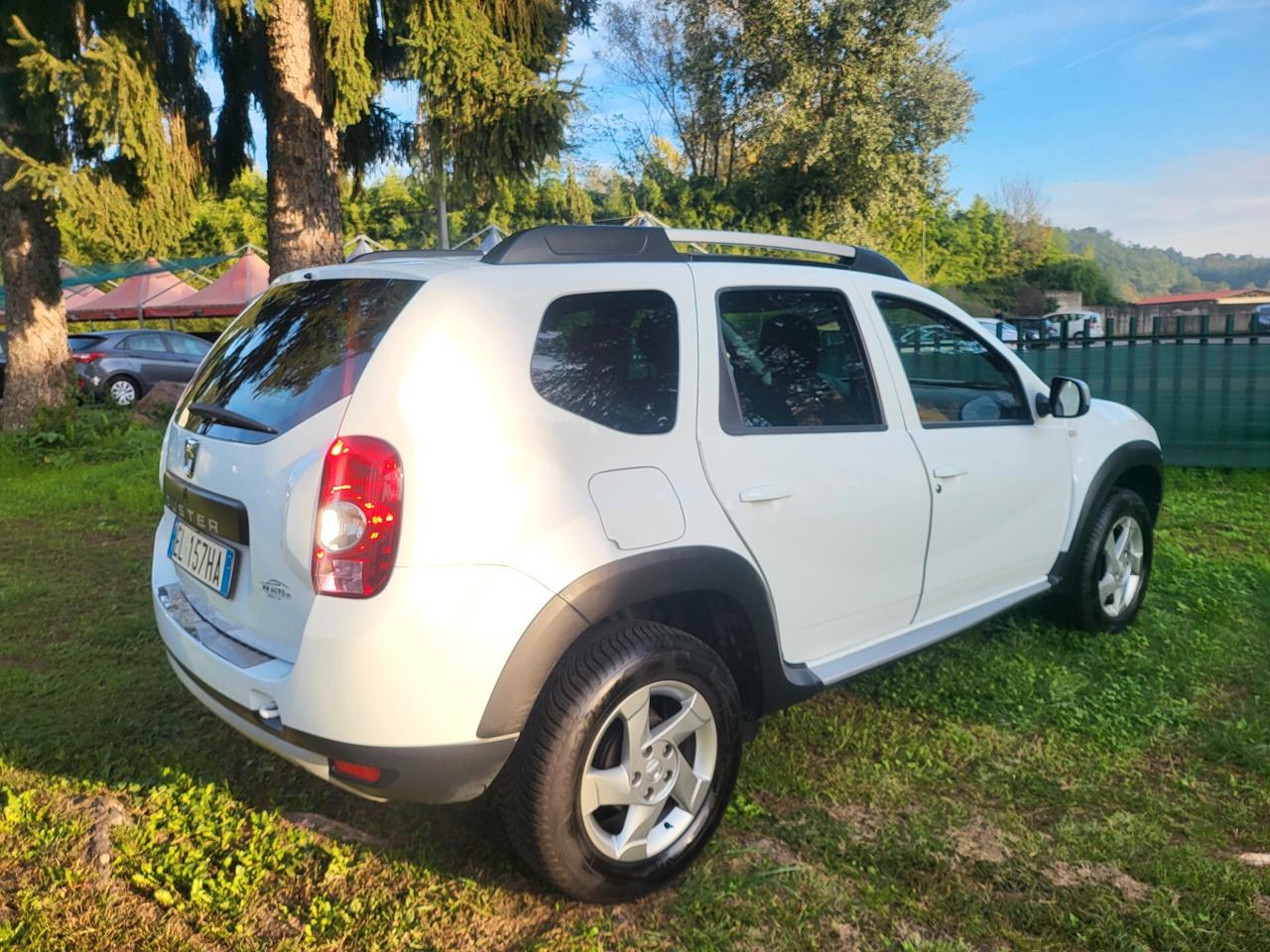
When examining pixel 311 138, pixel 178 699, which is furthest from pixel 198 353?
pixel 178 699

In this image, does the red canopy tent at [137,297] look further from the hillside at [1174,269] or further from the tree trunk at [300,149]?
the hillside at [1174,269]

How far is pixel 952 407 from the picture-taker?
3.74m

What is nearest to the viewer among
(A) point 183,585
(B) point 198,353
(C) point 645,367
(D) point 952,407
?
(C) point 645,367

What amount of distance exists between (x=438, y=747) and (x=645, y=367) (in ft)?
3.68

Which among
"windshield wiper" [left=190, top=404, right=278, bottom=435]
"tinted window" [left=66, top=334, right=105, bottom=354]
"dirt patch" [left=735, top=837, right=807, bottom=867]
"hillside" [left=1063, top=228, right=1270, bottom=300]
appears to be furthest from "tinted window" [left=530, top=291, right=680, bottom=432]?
"hillside" [left=1063, top=228, right=1270, bottom=300]

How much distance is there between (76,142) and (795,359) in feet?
28.5

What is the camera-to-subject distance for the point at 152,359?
51.4ft

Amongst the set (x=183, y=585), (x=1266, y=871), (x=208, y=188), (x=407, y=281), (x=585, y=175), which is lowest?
(x=1266, y=871)

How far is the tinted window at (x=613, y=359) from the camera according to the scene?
247cm

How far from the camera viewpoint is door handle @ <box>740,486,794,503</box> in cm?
271

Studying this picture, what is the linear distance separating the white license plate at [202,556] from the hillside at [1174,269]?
541ft

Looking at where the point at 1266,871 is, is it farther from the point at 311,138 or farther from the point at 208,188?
the point at 208,188

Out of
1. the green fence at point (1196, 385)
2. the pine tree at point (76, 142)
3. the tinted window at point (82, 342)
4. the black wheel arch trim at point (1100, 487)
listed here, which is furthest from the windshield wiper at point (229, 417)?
the tinted window at point (82, 342)

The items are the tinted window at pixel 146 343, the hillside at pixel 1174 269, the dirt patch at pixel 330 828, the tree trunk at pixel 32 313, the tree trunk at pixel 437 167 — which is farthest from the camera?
the hillside at pixel 1174 269
